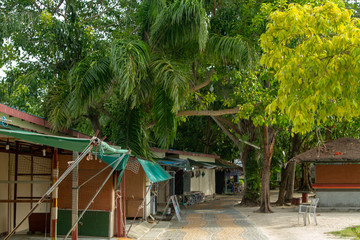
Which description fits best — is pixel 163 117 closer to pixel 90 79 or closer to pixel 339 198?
pixel 90 79

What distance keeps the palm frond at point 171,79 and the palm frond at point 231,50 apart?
181 centimetres

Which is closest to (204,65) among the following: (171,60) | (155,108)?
(171,60)

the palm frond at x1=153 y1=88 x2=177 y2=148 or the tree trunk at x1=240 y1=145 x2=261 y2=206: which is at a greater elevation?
the palm frond at x1=153 y1=88 x2=177 y2=148

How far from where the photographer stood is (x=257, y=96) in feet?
61.4

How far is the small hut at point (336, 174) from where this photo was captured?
22812 mm

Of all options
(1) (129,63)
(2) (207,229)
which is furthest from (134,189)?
(1) (129,63)

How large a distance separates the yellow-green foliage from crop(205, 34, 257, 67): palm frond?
232 inches

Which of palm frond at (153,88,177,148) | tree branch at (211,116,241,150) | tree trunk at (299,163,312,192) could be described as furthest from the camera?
tree trunk at (299,163,312,192)

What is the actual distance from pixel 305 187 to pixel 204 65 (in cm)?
2516

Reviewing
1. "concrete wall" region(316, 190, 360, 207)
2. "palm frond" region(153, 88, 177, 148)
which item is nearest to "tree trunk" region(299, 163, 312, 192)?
"concrete wall" region(316, 190, 360, 207)

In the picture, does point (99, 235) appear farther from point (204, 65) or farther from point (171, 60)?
point (204, 65)

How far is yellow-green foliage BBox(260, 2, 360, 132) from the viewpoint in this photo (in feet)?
26.8

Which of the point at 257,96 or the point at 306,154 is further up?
the point at 257,96

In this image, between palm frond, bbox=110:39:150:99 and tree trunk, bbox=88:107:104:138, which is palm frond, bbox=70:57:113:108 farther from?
tree trunk, bbox=88:107:104:138
